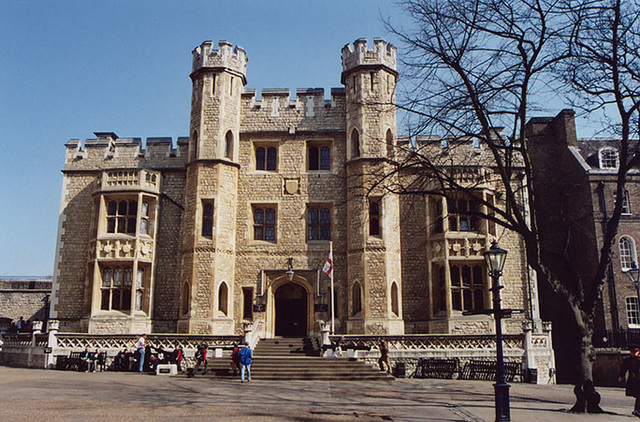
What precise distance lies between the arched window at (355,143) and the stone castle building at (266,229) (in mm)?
50

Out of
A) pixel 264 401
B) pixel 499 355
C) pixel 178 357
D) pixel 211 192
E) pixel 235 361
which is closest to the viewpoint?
pixel 499 355

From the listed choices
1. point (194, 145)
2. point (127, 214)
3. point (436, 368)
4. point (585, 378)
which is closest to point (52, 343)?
point (127, 214)

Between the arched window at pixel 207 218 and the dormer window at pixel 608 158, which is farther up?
the dormer window at pixel 608 158

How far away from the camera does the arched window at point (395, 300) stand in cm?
2280

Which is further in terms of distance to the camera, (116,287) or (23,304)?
(23,304)

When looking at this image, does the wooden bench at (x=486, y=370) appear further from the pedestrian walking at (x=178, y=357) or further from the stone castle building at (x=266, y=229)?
the pedestrian walking at (x=178, y=357)

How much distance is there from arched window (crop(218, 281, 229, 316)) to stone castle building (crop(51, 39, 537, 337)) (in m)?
0.04

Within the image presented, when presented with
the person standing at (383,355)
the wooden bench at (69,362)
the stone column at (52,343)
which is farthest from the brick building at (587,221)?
the stone column at (52,343)

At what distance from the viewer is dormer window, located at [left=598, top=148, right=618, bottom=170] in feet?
93.3

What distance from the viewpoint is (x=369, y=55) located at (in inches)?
986

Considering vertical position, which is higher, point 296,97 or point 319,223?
point 296,97

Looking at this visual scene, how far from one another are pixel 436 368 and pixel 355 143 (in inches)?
406

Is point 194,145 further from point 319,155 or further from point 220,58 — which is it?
point 319,155

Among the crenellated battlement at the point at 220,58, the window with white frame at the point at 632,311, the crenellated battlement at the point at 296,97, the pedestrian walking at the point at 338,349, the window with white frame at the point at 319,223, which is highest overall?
the crenellated battlement at the point at 220,58
